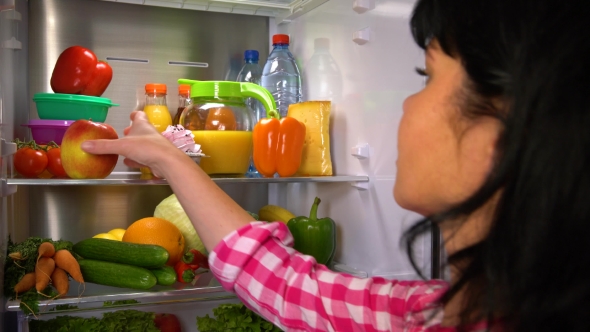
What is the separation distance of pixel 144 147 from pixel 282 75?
0.77 meters

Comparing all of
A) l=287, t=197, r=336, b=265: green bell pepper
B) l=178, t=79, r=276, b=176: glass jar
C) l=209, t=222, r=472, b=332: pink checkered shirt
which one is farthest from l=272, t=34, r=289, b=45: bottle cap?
l=209, t=222, r=472, b=332: pink checkered shirt

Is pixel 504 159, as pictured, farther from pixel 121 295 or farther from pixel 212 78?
pixel 212 78

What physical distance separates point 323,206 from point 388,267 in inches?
14.0

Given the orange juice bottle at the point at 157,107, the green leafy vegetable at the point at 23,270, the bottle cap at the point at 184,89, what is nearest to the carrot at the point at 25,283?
the green leafy vegetable at the point at 23,270

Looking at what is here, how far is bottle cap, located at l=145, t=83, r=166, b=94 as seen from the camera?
1.61 meters

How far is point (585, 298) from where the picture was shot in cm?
45

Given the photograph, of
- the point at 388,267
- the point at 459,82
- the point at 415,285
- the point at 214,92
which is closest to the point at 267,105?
the point at 214,92

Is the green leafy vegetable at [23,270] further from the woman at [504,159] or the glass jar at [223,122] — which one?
the woman at [504,159]

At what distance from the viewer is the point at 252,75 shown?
1.73m

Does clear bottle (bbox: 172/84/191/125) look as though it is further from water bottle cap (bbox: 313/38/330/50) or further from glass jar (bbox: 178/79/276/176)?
water bottle cap (bbox: 313/38/330/50)

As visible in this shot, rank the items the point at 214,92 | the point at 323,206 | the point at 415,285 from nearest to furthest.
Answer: the point at 415,285 < the point at 214,92 < the point at 323,206

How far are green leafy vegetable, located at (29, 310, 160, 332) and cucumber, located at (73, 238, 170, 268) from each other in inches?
5.2

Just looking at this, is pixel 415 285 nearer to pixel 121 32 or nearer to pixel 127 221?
pixel 127 221

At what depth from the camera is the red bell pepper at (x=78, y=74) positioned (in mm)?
1389
